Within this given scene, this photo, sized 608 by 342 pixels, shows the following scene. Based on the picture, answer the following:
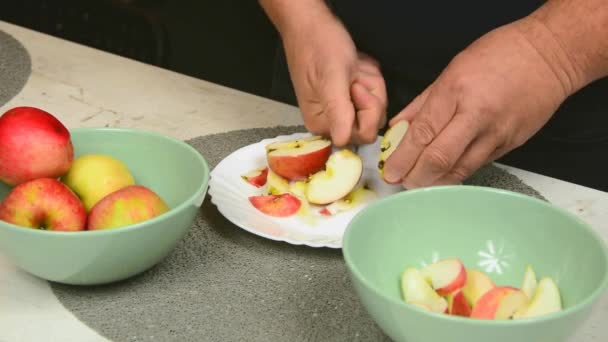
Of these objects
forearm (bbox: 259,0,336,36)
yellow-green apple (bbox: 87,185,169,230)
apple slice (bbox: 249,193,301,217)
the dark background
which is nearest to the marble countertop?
forearm (bbox: 259,0,336,36)

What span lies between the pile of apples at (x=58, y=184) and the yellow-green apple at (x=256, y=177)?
165mm

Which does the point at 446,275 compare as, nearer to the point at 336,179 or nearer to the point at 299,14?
the point at 336,179

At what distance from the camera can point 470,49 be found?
1062mm

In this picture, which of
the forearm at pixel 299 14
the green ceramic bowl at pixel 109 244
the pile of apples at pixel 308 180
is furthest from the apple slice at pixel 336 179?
the forearm at pixel 299 14

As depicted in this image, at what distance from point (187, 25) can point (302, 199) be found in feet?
5.62

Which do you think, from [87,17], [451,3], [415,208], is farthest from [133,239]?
[87,17]

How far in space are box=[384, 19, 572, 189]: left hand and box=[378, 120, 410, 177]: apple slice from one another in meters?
0.02

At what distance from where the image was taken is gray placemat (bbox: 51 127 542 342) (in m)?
0.83

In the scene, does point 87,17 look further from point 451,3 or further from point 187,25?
point 451,3

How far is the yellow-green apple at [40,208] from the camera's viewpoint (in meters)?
0.84

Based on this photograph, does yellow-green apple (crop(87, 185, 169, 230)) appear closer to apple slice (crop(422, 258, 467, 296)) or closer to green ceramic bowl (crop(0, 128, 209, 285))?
green ceramic bowl (crop(0, 128, 209, 285))

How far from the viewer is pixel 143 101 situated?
132cm

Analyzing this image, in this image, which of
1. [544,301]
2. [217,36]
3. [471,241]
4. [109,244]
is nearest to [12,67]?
[109,244]

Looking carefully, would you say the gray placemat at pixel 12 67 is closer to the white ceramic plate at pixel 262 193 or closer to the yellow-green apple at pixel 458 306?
the white ceramic plate at pixel 262 193
